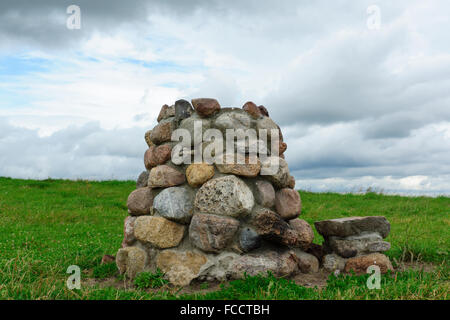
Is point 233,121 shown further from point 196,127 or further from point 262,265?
point 262,265

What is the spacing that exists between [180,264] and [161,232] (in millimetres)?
547

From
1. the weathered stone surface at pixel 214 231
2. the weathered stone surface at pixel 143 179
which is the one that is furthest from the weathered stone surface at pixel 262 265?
the weathered stone surface at pixel 143 179

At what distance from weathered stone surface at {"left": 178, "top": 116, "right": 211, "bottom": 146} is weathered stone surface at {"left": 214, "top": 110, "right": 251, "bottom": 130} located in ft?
0.58

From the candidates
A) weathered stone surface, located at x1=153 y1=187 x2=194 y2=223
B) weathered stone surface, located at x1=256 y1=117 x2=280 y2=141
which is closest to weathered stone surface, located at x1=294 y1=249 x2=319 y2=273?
weathered stone surface, located at x1=153 y1=187 x2=194 y2=223

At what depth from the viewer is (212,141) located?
6.42 m

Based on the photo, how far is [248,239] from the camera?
5.88 meters

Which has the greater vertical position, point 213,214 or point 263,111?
point 263,111

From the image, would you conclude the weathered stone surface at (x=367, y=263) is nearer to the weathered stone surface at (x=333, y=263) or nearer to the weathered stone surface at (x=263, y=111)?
the weathered stone surface at (x=333, y=263)

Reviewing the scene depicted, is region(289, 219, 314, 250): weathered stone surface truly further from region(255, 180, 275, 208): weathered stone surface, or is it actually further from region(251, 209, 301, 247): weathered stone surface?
region(255, 180, 275, 208): weathered stone surface

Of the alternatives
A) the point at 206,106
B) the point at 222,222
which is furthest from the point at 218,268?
the point at 206,106

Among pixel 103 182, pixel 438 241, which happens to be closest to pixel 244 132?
pixel 438 241

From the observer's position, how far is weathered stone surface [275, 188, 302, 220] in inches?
254

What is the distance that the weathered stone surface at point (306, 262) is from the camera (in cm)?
647
